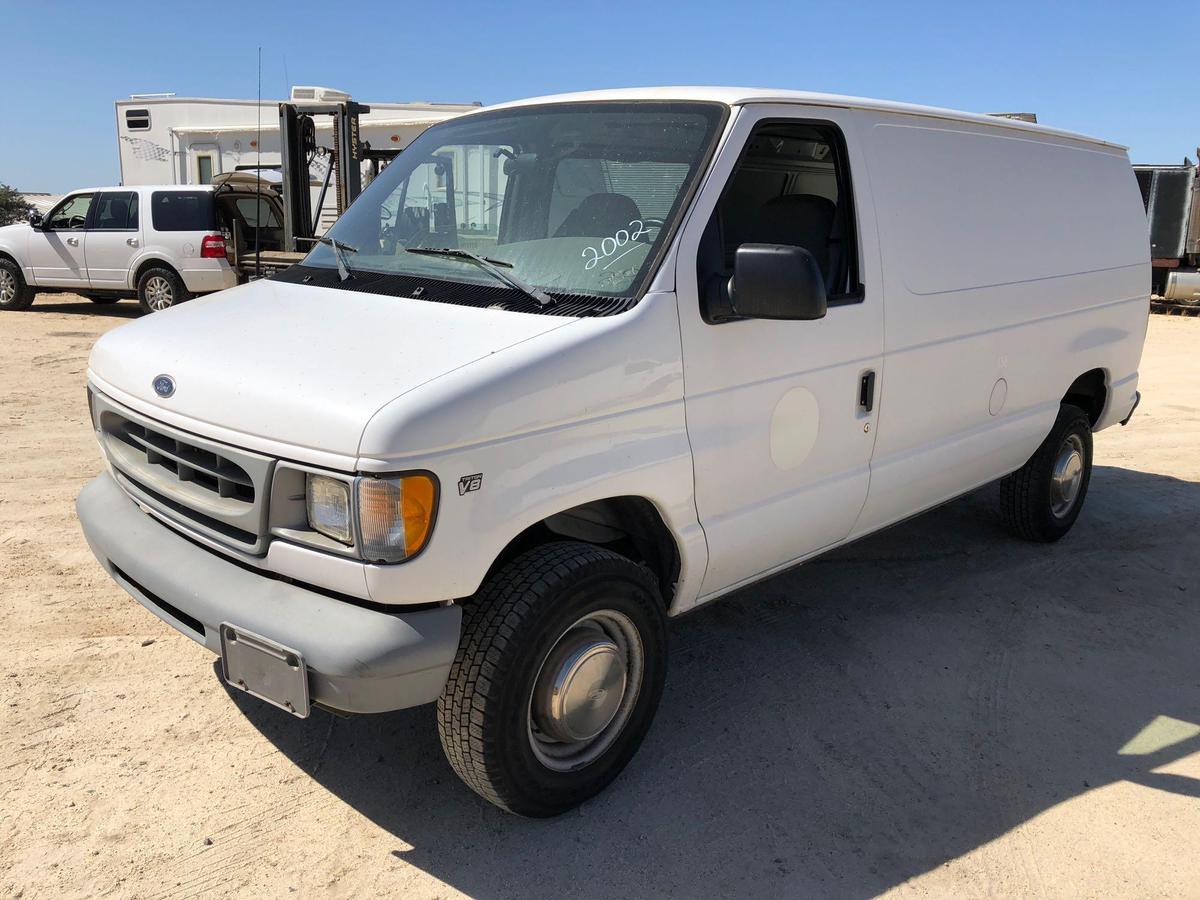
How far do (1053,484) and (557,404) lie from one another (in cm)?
381

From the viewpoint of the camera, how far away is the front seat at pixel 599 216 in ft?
10.6

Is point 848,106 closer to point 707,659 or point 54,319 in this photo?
point 707,659

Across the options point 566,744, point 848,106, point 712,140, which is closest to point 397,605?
point 566,744

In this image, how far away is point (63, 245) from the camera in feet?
46.9

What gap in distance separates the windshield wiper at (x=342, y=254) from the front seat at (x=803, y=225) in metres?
1.52

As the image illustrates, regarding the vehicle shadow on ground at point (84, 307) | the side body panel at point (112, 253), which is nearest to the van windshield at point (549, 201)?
the side body panel at point (112, 253)

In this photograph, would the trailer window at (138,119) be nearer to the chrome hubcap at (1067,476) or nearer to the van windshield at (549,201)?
the van windshield at (549,201)

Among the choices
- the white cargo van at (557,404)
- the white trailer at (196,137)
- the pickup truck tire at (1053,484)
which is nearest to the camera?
the white cargo van at (557,404)

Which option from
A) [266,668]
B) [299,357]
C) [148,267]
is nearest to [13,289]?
[148,267]

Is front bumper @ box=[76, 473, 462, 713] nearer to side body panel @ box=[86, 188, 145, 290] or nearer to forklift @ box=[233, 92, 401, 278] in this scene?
forklift @ box=[233, 92, 401, 278]

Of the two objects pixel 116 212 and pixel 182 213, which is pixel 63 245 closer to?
pixel 116 212

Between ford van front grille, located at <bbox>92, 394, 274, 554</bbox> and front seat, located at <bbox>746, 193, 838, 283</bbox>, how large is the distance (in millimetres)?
2077

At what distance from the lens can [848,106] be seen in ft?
12.2

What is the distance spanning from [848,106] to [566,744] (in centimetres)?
252
